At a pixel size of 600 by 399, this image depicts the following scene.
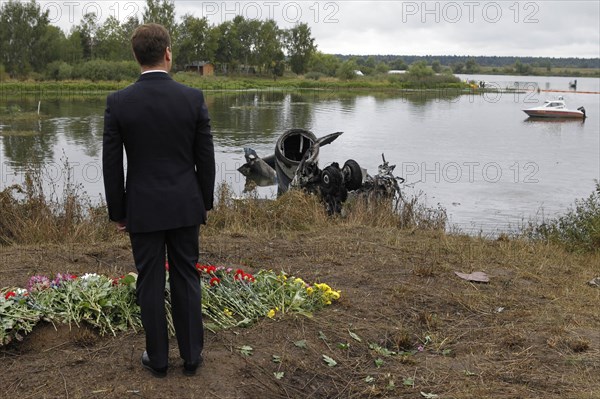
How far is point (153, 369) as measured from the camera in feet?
13.4

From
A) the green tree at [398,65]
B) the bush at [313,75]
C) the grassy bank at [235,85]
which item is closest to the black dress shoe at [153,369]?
the grassy bank at [235,85]

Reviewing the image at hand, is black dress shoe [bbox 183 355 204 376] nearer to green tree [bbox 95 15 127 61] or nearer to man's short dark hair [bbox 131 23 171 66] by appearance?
man's short dark hair [bbox 131 23 171 66]

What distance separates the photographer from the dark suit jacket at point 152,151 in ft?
12.4

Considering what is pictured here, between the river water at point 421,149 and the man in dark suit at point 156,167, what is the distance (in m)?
9.11

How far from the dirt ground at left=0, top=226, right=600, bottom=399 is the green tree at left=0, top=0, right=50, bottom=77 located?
8026cm

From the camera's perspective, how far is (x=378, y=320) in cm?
536

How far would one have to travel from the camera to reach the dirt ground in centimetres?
411

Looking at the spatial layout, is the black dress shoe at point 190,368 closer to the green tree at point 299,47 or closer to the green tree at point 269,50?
the green tree at point 269,50

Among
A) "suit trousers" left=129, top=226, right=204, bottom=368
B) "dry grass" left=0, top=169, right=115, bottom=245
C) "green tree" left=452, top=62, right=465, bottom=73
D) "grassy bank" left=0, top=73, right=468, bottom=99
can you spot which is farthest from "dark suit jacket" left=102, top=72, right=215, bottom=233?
"green tree" left=452, top=62, right=465, bottom=73

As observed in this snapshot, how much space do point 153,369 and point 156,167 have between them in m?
1.27

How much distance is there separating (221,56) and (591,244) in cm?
9539

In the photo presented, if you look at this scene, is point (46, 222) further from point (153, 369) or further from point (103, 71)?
point (103, 71)

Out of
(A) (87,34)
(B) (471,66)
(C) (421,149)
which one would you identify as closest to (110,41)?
(A) (87,34)

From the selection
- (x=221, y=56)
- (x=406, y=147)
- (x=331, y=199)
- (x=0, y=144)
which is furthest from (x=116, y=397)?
(x=221, y=56)
